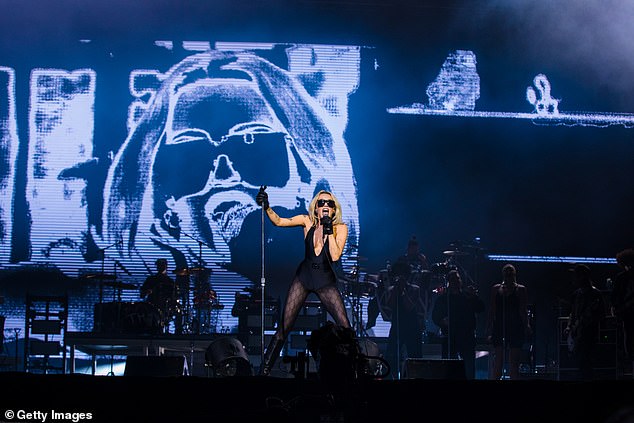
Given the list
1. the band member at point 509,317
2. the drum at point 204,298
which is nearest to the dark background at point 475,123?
the drum at point 204,298

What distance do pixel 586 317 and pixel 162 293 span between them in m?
6.11

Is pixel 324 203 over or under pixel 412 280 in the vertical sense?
over

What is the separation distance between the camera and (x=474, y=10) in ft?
47.0

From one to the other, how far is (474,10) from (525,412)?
390 inches

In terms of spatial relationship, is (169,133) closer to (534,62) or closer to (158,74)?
(158,74)

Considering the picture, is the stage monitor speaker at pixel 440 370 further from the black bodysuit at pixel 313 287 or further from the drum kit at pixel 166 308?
the drum kit at pixel 166 308

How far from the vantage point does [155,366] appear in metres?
8.21

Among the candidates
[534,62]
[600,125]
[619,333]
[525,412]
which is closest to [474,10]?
[534,62]

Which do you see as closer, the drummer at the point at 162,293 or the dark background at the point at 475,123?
the drummer at the point at 162,293

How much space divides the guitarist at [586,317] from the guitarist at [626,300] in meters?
0.58

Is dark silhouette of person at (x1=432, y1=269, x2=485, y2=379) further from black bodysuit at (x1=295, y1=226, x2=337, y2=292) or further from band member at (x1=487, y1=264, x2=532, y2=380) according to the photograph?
black bodysuit at (x1=295, y1=226, x2=337, y2=292)

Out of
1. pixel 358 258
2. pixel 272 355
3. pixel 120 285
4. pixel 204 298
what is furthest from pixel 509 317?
pixel 120 285

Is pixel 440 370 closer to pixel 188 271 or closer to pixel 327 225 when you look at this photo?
pixel 327 225

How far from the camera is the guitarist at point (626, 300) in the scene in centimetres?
922
